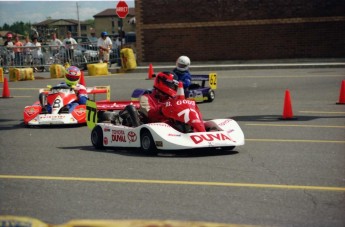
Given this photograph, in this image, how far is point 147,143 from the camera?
11.1 metres

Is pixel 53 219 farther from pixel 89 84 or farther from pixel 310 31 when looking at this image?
pixel 310 31

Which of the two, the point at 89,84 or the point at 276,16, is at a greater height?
the point at 276,16

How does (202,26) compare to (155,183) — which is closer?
(155,183)

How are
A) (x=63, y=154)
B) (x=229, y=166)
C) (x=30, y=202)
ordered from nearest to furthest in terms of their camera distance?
(x=30, y=202)
(x=229, y=166)
(x=63, y=154)

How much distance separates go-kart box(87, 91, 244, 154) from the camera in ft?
35.3

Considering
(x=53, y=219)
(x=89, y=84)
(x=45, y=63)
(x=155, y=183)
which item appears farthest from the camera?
(x=45, y=63)

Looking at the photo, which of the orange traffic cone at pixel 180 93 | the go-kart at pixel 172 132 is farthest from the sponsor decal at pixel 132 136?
the orange traffic cone at pixel 180 93

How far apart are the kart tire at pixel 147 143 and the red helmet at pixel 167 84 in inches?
41.7

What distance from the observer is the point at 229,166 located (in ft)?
32.6

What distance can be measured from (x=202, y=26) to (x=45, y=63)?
7.28 metres

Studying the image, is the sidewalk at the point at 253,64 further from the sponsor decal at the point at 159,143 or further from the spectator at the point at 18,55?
the sponsor decal at the point at 159,143

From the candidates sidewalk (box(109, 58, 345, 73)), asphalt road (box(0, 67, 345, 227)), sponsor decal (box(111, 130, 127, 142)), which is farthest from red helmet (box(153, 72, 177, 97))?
sidewalk (box(109, 58, 345, 73))

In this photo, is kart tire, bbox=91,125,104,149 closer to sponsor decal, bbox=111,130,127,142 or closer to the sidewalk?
sponsor decal, bbox=111,130,127,142

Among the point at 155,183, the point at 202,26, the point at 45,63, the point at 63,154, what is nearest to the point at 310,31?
the point at 202,26
